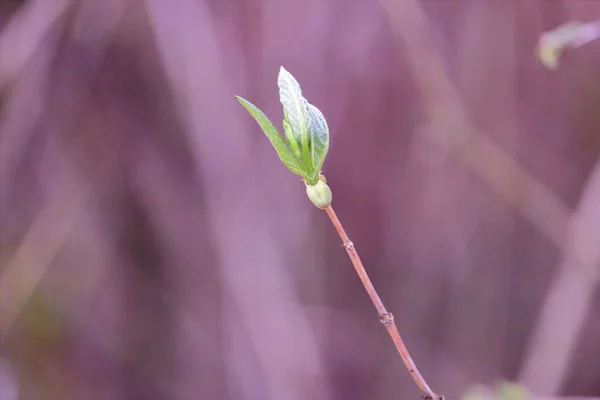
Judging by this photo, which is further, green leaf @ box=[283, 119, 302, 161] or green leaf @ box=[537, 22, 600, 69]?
green leaf @ box=[537, 22, 600, 69]

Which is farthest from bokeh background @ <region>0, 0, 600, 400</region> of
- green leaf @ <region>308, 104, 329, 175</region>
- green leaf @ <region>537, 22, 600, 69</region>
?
green leaf @ <region>308, 104, 329, 175</region>

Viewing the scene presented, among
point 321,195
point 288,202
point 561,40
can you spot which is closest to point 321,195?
point 321,195

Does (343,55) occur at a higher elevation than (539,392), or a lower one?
higher

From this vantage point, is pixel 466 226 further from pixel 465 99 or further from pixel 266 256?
pixel 266 256

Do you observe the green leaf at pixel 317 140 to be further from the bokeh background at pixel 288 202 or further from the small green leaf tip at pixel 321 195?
the bokeh background at pixel 288 202

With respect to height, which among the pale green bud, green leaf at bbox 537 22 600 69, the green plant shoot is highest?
green leaf at bbox 537 22 600 69

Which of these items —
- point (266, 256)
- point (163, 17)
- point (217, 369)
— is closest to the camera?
point (163, 17)

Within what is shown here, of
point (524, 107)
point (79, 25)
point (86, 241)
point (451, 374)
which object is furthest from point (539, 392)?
point (79, 25)

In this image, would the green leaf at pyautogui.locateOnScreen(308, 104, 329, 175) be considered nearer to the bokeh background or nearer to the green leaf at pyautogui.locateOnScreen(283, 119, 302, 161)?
the green leaf at pyautogui.locateOnScreen(283, 119, 302, 161)
